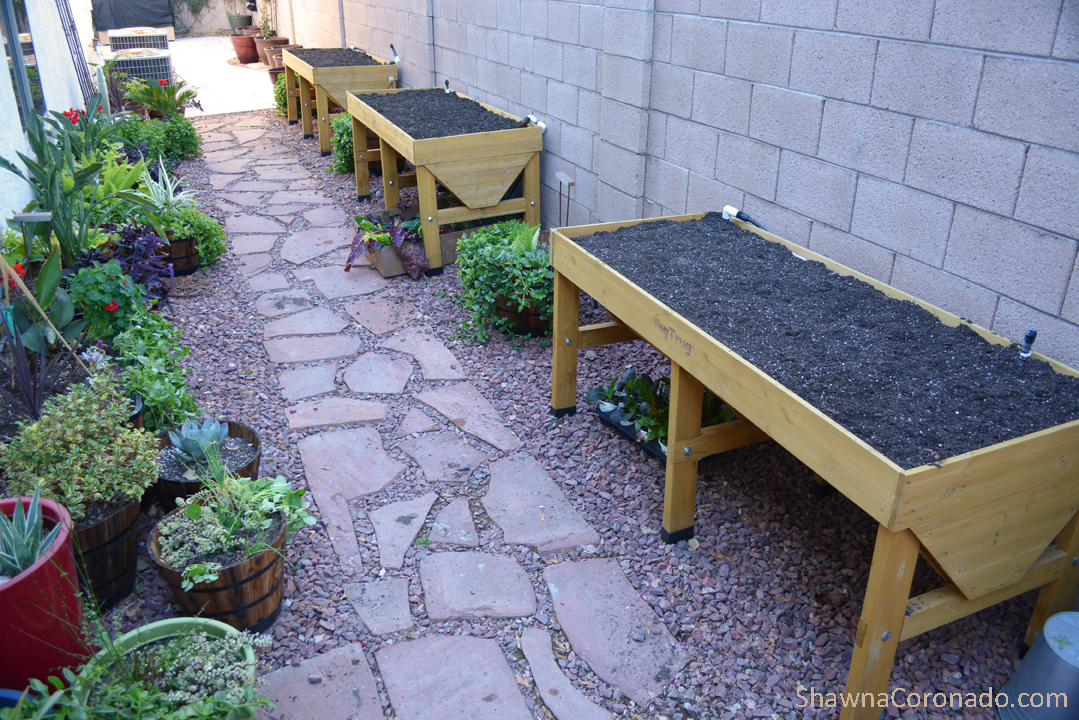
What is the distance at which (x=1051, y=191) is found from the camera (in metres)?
2.33

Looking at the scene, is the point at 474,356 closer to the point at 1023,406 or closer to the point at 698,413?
the point at 698,413

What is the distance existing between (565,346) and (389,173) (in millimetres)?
3156

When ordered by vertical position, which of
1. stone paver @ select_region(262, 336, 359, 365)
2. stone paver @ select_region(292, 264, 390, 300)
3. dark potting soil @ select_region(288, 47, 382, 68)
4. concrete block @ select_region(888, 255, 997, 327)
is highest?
dark potting soil @ select_region(288, 47, 382, 68)

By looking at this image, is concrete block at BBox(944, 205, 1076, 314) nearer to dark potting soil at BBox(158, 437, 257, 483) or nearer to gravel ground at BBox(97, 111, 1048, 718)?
gravel ground at BBox(97, 111, 1048, 718)

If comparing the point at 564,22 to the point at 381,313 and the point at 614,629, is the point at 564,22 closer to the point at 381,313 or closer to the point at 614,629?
the point at 381,313

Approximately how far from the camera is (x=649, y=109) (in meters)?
4.20

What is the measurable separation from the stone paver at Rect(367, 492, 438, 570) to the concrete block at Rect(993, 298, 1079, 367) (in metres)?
2.21

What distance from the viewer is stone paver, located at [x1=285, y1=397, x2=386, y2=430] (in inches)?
147

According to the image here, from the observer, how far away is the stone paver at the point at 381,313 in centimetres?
473

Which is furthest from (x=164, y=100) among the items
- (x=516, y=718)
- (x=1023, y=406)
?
(x=1023, y=406)

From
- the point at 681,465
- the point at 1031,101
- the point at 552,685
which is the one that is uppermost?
the point at 1031,101

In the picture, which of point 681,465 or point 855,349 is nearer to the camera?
point 855,349

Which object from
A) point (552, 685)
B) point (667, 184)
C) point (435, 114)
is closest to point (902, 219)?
point (667, 184)

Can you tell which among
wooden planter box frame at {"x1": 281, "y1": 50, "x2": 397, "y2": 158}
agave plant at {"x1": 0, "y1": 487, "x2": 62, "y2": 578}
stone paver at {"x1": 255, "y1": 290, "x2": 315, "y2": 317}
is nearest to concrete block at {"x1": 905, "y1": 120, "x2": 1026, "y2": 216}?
agave plant at {"x1": 0, "y1": 487, "x2": 62, "y2": 578}
